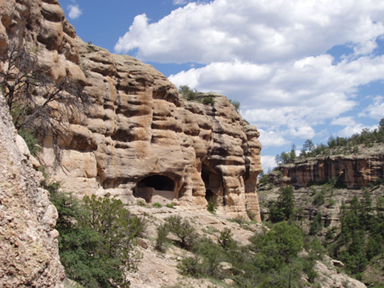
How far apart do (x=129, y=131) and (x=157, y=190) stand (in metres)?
4.96

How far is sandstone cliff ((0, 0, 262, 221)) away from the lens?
59.7ft

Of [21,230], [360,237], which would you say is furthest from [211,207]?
[21,230]

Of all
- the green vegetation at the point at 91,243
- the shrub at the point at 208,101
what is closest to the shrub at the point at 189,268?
the green vegetation at the point at 91,243

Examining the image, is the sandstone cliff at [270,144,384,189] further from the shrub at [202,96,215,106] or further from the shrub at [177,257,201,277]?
the shrub at [177,257,201,277]

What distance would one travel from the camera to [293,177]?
8556cm

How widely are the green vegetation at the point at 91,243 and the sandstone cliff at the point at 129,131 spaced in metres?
4.86

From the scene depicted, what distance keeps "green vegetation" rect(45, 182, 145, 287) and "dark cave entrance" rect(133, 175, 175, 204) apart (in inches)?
579

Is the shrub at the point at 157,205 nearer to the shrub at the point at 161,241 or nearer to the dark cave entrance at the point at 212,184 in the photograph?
the shrub at the point at 161,241

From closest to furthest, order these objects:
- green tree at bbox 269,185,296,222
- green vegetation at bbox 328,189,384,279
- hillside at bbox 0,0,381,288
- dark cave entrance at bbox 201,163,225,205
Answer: hillside at bbox 0,0,381,288 < dark cave entrance at bbox 201,163,225,205 < green vegetation at bbox 328,189,384,279 < green tree at bbox 269,185,296,222

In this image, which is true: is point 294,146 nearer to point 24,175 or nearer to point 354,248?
point 354,248

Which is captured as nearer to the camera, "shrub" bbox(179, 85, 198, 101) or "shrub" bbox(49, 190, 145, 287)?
"shrub" bbox(49, 190, 145, 287)

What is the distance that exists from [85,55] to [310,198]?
60.2 meters

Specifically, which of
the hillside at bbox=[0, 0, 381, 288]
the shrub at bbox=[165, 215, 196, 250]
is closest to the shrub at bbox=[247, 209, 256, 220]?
the hillside at bbox=[0, 0, 381, 288]

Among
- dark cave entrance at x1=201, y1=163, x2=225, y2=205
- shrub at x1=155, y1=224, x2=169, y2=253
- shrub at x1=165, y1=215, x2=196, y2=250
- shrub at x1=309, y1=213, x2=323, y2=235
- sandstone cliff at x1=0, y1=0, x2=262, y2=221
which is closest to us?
shrub at x1=155, y1=224, x2=169, y2=253
